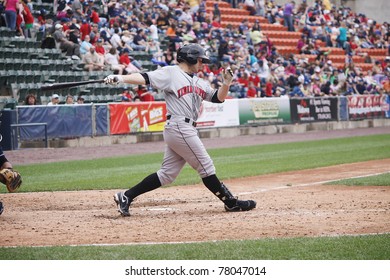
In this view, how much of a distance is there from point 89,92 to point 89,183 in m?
11.9

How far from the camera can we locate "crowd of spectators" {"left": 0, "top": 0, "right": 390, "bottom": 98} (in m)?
26.3

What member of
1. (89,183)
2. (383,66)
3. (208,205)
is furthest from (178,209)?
(383,66)

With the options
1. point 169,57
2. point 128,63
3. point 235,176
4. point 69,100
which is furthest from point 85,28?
point 235,176

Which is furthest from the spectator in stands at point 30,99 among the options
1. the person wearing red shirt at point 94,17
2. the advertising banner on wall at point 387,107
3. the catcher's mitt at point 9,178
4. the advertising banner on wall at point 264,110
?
the advertising banner on wall at point 387,107

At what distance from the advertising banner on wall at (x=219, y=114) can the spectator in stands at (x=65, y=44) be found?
4.39 m

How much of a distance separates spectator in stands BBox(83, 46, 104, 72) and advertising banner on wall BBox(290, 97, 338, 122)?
799 centimetres

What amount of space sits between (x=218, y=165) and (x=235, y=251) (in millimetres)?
10544

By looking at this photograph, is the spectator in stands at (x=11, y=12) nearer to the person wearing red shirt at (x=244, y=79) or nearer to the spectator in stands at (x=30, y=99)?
the spectator in stands at (x=30, y=99)

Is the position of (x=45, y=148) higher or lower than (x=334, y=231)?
lower

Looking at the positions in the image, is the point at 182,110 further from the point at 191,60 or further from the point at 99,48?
the point at 99,48

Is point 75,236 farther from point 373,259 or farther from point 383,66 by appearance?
point 383,66

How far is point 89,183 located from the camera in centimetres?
1406

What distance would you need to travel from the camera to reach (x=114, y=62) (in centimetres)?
2625

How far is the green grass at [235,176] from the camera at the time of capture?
691 centimetres
